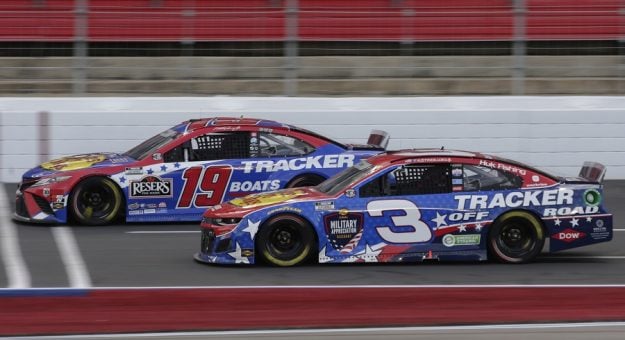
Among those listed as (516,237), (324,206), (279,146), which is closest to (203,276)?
(324,206)

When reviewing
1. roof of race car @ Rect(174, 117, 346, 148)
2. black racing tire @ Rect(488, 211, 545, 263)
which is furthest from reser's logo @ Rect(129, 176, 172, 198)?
black racing tire @ Rect(488, 211, 545, 263)

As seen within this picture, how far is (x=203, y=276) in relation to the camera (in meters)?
10.1

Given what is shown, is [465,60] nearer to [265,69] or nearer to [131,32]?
[265,69]

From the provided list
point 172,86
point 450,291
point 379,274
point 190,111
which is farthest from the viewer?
point 172,86

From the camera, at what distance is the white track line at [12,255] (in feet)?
32.6

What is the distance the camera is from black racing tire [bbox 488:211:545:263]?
10602 millimetres

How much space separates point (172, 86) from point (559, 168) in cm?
658

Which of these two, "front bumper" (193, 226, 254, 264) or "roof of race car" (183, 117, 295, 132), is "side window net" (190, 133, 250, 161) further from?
"front bumper" (193, 226, 254, 264)

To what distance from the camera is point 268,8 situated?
60.2 ft

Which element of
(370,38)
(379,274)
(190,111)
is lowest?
(379,274)

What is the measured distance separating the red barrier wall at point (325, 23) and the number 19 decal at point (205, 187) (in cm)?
553

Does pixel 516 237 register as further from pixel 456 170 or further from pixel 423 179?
pixel 423 179

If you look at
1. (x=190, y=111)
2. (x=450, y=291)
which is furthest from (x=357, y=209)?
(x=190, y=111)

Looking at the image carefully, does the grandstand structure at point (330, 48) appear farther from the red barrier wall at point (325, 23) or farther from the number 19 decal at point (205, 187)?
the number 19 decal at point (205, 187)
